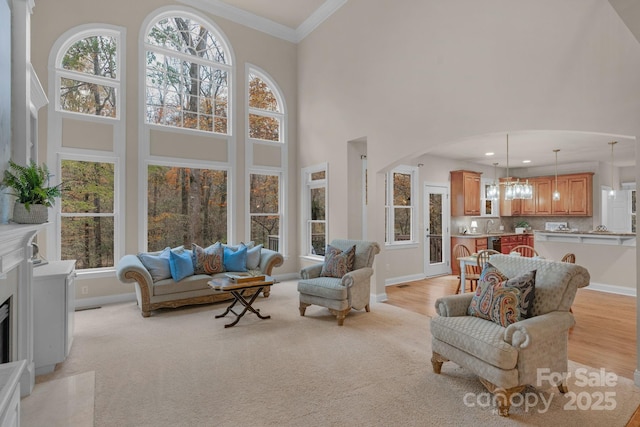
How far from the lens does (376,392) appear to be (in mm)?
2529

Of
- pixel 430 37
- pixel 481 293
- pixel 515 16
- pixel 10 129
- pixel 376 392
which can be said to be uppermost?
pixel 430 37

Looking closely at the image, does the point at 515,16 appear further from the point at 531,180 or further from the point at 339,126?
the point at 531,180

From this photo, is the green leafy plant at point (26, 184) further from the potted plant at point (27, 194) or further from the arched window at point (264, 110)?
the arched window at point (264, 110)

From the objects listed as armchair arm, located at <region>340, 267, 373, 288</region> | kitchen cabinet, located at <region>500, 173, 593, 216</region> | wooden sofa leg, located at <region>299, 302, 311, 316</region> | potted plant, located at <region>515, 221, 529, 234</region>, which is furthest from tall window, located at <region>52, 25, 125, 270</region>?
potted plant, located at <region>515, 221, 529, 234</region>

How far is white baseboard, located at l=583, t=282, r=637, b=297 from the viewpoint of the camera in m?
5.46

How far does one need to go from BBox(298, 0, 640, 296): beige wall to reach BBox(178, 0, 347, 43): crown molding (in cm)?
19

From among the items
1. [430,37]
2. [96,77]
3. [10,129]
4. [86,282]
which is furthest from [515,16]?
[86,282]

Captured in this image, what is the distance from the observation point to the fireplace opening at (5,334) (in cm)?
232

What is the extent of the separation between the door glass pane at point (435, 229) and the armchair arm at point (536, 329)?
474cm

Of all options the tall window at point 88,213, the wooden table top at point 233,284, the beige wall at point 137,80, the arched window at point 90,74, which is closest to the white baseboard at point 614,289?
the beige wall at point 137,80

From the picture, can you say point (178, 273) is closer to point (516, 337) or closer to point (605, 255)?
point (516, 337)

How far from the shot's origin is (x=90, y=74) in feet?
16.7

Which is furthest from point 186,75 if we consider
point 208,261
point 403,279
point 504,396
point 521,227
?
point 521,227

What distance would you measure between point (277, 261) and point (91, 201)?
3.01 m
